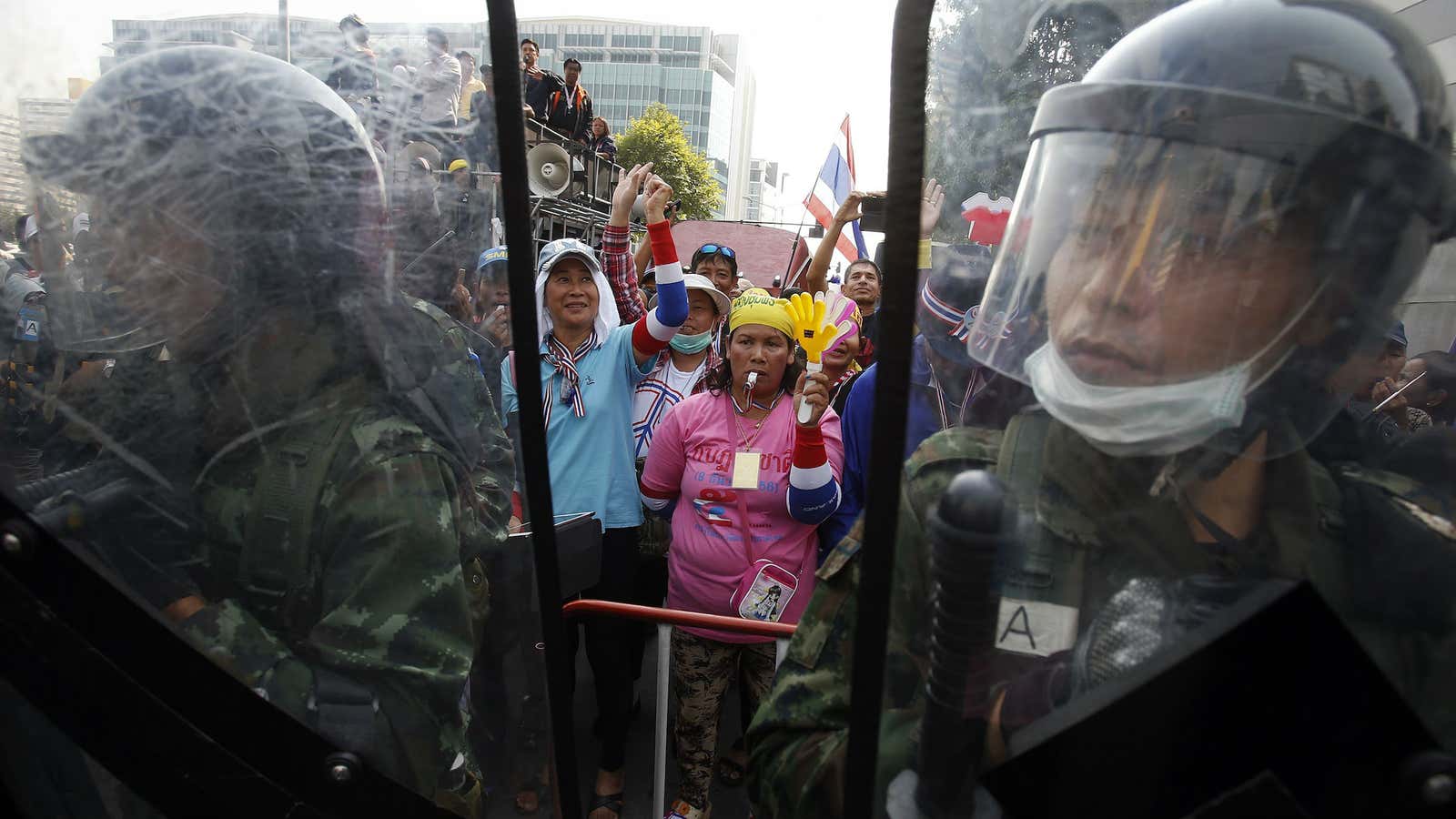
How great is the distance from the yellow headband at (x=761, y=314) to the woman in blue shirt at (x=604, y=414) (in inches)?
8.9

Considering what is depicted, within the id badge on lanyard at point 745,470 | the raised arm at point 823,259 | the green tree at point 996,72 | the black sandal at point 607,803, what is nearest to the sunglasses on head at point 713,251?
the raised arm at point 823,259

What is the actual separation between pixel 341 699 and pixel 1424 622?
1.21 m

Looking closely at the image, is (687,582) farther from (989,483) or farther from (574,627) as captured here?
(989,483)

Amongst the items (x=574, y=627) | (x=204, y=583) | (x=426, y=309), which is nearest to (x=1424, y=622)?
(x=426, y=309)

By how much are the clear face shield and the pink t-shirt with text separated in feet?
6.64

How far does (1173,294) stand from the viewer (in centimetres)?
85

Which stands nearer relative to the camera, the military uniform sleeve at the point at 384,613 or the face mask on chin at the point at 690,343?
the military uniform sleeve at the point at 384,613

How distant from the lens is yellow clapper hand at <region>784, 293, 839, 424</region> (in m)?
2.70

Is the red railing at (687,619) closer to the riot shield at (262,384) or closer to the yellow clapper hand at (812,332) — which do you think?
the yellow clapper hand at (812,332)

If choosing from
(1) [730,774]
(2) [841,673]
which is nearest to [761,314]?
(1) [730,774]

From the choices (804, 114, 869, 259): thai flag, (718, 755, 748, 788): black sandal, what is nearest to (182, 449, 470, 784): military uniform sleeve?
(718, 755, 748, 788): black sandal

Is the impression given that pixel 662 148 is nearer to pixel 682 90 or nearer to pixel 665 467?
pixel 682 90

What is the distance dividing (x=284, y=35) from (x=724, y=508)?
223cm

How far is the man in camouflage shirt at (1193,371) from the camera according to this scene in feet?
2.61
